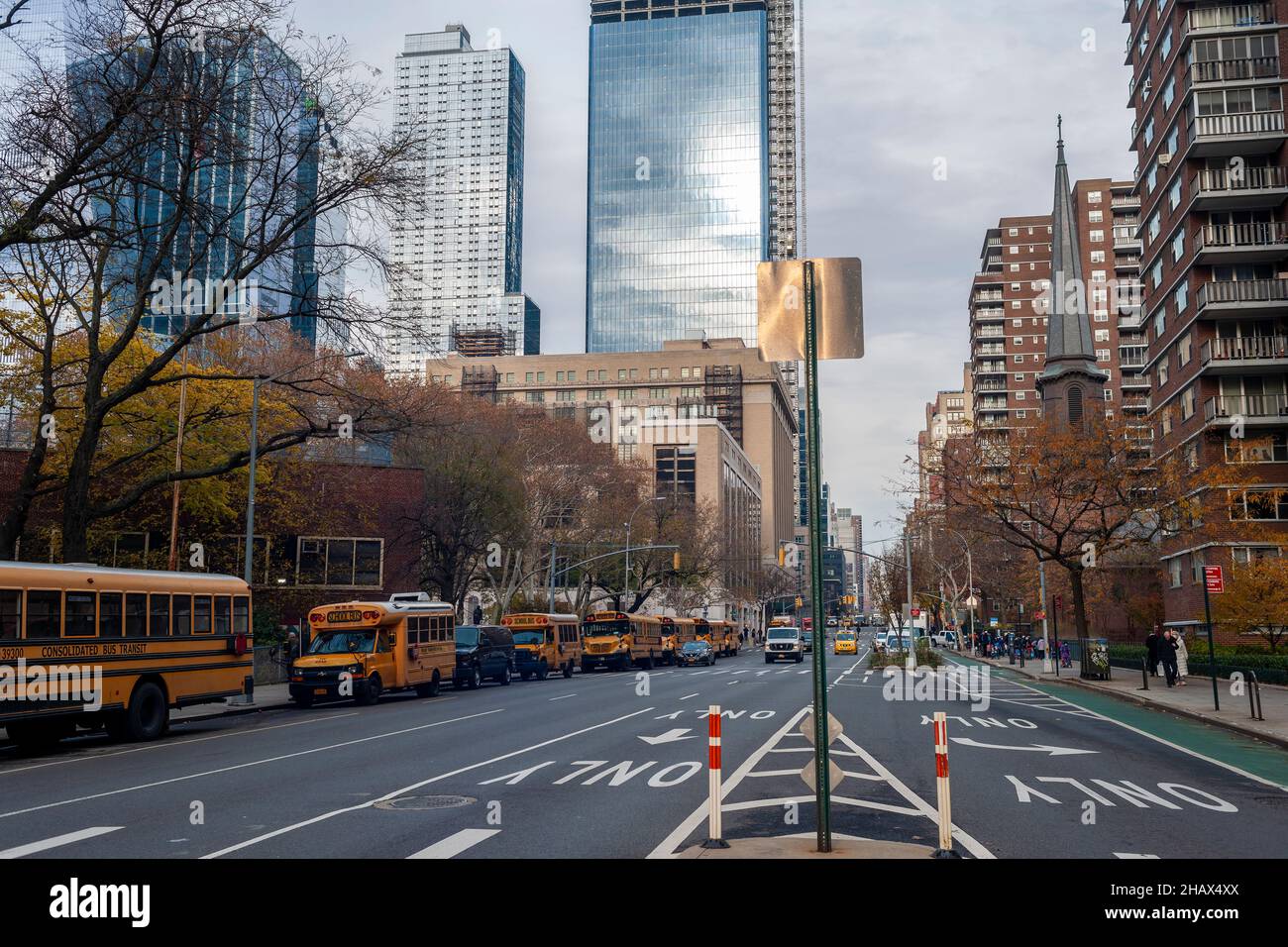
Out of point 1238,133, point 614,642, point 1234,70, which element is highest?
point 1234,70

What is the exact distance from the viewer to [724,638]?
8031 cm

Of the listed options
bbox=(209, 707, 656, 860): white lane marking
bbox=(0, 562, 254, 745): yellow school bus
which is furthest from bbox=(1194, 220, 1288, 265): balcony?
bbox=(0, 562, 254, 745): yellow school bus

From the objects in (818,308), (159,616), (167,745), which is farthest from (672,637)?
(818,308)

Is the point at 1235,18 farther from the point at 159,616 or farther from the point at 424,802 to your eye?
the point at 424,802

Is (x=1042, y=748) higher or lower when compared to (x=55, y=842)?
lower

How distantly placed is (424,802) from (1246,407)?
47039 mm

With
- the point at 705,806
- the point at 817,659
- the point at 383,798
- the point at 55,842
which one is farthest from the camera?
the point at 383,798

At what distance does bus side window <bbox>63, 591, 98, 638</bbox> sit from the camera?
712 inches

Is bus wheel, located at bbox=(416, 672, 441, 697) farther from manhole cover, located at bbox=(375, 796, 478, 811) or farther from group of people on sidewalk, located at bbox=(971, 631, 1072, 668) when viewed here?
group of people on sidewalk, located at bbox=(971, 631, 1072, 668)

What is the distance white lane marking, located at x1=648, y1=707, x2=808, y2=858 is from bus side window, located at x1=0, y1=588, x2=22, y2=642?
38.4ft

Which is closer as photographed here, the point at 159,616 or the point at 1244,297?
the point at 159,616

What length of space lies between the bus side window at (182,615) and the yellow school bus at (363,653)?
294 inches
